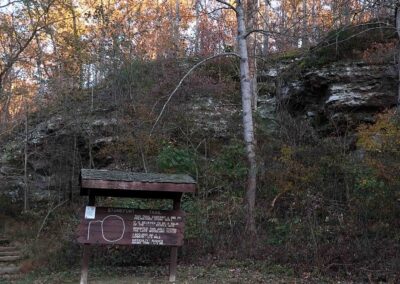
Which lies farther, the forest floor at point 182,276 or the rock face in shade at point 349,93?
the rock face in shade at point 349,93

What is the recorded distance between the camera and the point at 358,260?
10.2 m

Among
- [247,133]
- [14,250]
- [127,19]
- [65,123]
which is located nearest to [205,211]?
[247,133]

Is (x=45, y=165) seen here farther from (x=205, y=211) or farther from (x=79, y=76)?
(x=205, y=211)

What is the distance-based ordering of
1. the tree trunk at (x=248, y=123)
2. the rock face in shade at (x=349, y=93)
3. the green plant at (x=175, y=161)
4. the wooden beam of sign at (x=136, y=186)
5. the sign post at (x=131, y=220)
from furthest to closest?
the rock face in shade at (x=349, y=93) < the green plant at (x=175, y=161) < the tree trunk at (x=248, y=123) < the sign post at (x=131, y=220) < the wooden beam of sign at (x=136, y=186)

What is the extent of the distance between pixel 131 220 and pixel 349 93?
10.6 meters

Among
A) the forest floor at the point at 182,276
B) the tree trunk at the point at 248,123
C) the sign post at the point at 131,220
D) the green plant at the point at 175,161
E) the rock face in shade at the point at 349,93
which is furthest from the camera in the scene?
the rock face in shade at the point at 349,93

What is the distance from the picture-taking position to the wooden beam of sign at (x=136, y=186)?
29.3ft

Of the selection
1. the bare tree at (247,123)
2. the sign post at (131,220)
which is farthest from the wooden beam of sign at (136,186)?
the bare tree at (247,123)

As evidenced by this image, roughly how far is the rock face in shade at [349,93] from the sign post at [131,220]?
344 inches

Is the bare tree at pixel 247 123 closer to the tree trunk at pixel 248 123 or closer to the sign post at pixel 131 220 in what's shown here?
the tree trunk at pixel 248 123

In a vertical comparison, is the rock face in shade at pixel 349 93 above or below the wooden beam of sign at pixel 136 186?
above

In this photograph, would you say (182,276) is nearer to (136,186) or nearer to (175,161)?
(136,186)

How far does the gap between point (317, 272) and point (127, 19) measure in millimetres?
17143

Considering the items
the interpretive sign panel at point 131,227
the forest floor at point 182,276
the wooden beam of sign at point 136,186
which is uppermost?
the wooden beam of sign at point 136,186
